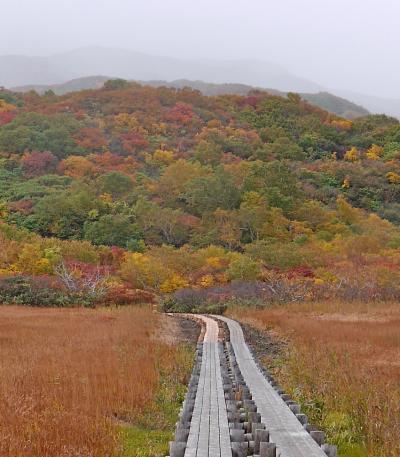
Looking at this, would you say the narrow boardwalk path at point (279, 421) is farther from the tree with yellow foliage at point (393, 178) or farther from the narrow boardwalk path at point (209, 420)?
the tree with yellow foliage at point (393, 178)

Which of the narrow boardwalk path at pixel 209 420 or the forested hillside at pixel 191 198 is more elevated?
the narrow boardwalk path at pixel 209 420

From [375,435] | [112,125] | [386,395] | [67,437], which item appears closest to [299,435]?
[375,435]

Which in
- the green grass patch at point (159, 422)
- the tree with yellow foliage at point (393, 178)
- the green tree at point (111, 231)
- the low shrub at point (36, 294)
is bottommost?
the green tree at point (111, 231)

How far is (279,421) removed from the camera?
952cm

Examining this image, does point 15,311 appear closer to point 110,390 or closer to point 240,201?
point 110,390

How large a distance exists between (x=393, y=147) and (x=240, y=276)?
76.7 m

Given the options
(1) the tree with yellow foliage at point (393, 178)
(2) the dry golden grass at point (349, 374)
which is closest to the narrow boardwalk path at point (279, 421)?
(2) the dry golden grass at point (349, 374)

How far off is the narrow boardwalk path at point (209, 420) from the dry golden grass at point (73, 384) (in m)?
1.08

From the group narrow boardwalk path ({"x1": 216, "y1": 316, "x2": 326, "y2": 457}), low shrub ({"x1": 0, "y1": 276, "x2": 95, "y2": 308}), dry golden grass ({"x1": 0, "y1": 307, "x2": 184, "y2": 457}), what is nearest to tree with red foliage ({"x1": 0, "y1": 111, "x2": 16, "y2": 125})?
low shrub ({"x1": 0, "y1": 276, "x2": 95, "y2": 308})

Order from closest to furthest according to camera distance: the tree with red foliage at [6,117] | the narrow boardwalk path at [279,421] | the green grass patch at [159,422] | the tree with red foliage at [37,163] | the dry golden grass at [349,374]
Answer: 1. the narrow boardwalk path at [279,421]
2. the green grass patch at [159,422]
3. the dry golden grass at [349,374]
4. the tree with red foliage at [37,163]
5. the tree with red foliage at [6,117]

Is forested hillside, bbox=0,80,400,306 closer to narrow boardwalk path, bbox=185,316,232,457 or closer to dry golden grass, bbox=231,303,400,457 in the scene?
dry golden grass, bbox=231,303,400,457

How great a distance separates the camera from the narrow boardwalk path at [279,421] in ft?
25.6

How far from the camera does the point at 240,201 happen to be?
77.1m

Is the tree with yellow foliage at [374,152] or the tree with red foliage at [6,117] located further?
the tree with yellow foliage at [374,152]
